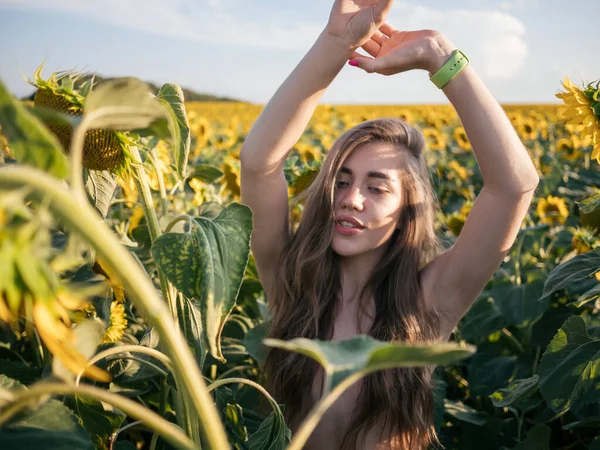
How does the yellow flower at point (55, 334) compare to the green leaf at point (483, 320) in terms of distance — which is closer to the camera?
the yellow flower at point (55, 334)

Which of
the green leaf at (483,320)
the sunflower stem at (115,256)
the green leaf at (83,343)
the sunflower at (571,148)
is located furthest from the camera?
the sunflower at (571,148)

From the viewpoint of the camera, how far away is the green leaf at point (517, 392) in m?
1.41

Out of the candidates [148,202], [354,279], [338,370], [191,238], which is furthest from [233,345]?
[338,370]

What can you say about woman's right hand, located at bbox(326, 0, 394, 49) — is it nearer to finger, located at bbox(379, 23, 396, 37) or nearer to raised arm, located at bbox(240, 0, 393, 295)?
raised arm, located at bbox(240, 0, 393, 295)

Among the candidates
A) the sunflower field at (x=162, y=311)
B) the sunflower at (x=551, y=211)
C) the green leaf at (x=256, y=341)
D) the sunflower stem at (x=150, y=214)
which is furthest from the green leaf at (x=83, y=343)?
the sunflower at (x=551, y=211)

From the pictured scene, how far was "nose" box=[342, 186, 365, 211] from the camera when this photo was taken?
4.57 ft

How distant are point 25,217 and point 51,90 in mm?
569

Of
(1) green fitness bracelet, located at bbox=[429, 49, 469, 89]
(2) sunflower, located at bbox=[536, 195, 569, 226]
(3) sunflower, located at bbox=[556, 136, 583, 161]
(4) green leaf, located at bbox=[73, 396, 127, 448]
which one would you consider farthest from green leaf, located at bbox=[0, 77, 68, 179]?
(3) sunflower, located at bbox=[556, 136, 583, 161]

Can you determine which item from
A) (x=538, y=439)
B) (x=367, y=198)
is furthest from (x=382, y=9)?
(x=538, y=439)

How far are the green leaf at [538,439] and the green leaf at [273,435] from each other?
1024mm

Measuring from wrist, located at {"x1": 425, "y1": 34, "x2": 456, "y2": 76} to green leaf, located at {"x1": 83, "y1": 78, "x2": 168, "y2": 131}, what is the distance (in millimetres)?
853

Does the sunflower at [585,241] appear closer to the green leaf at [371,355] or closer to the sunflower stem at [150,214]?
the sunflower stem at [150,214]

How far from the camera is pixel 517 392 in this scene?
145 cm

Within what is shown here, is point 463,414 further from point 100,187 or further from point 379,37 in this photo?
point 100,187
